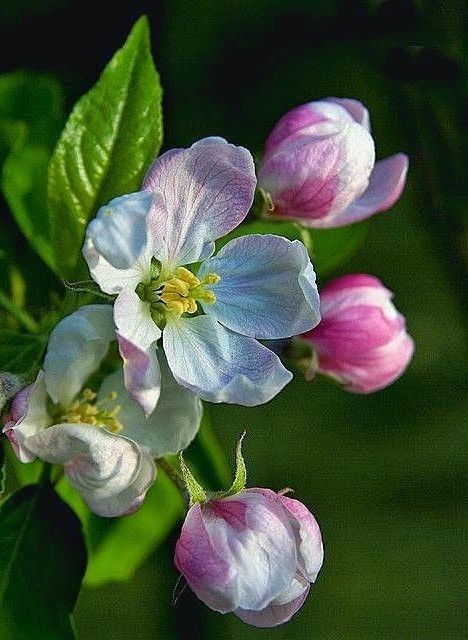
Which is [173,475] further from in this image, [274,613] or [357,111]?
[357,111]

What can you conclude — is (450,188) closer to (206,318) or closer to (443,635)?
(206,318)

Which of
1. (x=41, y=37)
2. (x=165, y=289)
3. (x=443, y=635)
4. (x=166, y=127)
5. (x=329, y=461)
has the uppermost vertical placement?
(x=165, y=289)

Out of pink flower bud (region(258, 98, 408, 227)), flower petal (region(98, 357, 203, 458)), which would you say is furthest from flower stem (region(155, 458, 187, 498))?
pink flower bud (region(258, 98, 408, 227))

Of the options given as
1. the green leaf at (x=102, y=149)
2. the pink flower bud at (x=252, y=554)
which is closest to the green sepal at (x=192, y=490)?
the pink flower bud at (x=252, y=554)

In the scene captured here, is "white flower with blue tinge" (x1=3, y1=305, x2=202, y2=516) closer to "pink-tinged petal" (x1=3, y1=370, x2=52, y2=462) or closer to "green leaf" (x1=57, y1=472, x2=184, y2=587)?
"pink-tinged petal" (x1=3, y1=370, x2=52, y2=462)

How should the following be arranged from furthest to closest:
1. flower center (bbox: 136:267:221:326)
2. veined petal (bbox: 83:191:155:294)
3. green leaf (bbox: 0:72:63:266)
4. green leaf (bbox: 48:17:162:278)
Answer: green leaf (bbox: 0:72:63:266)
green leaf (bbox: 48:17:162:278)
flower center (bbox: 136:267:221:326)
veined petal (bbox: 83:191:155:294)

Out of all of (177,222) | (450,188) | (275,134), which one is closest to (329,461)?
(450,188)

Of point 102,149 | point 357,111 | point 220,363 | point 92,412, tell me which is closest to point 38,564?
point 92,412
